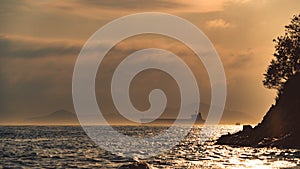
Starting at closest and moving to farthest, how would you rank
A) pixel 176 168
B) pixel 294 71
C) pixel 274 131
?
pixel 176 168
pixel 274 131
pixel 294 71

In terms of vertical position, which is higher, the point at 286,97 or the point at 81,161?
the point at 286,97

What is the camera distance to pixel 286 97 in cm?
10781

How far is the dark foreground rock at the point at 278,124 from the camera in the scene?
97.9 meters

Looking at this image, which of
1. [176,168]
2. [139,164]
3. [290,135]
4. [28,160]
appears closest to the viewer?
[139,164]

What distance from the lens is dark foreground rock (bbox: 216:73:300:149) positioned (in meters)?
97.9

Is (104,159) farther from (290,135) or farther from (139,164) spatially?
(290,135)

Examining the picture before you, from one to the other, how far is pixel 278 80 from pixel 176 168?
70.0m

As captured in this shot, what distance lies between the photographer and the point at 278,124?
4129 inches

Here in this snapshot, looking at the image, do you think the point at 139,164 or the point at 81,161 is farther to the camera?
the point at 81,161

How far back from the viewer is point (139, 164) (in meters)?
53.9

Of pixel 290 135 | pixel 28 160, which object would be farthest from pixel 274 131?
pixel 28 160

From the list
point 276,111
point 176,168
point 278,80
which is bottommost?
point 176,168

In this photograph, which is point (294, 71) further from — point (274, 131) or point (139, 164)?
point (139, 164)

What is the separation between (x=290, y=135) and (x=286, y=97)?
16941 mm
